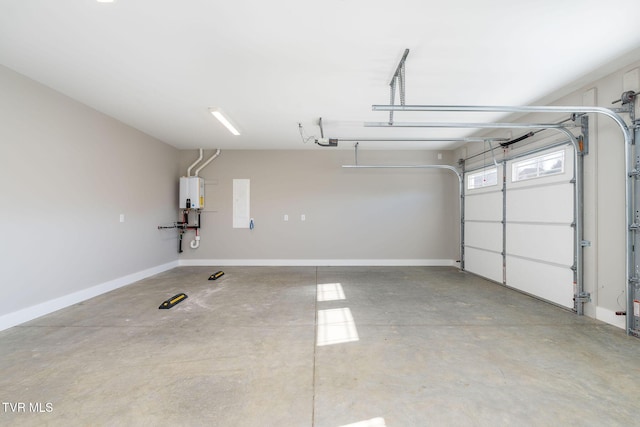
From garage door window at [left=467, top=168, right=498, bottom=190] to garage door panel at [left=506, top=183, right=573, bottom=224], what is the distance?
0.51 meters

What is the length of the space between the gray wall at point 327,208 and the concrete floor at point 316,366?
2623 millimetres

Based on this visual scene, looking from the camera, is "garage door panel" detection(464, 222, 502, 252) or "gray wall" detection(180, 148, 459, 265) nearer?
"garage door panel" detection(464, 222, 502, 252)

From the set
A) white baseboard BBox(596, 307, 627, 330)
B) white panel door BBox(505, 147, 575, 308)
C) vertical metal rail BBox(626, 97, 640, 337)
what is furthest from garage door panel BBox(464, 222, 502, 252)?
vertical metal rail BBox(626, 97, 640, 337)

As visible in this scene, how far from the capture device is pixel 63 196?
3.36 m

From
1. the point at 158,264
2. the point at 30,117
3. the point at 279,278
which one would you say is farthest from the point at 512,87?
the point at 158,264

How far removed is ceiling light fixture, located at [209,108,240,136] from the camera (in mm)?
3789

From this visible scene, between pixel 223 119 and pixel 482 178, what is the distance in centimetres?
493

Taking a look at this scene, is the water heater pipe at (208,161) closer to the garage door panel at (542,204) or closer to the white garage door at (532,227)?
the white garage door at (532,227)

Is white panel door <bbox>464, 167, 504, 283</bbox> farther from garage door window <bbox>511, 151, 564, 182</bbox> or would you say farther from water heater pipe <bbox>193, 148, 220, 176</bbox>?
water heater pipe <bbox>193, 148, 220, 176</bbox>

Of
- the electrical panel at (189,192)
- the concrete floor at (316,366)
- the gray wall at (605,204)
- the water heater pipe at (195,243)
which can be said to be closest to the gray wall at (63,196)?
the concrete floor at (316,366)

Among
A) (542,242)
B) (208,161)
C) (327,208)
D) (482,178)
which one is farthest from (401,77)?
(208,161)

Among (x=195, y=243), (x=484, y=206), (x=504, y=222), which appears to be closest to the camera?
(x=504, y=222)

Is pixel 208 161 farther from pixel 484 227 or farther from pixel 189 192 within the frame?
pixel 484 227

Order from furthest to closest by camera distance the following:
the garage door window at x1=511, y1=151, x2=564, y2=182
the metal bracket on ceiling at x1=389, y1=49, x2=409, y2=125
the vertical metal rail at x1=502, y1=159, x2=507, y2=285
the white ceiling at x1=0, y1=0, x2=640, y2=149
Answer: the vertical metal rail at x1=502, y1=159, x2=507, y2=285
the garage door window at x1=511, y1=151, x2=564, y2=182
the metal bracket on ceiling at x1=389, y1=49, x2=409, y2=125
the white ceiling at x1=0, y1=0, x2=640, y2=149
